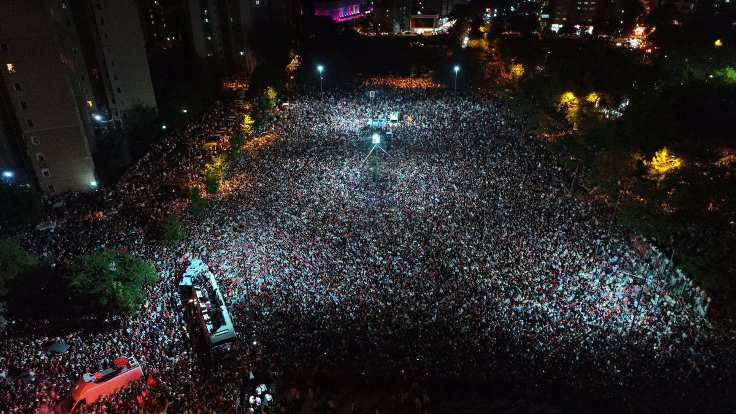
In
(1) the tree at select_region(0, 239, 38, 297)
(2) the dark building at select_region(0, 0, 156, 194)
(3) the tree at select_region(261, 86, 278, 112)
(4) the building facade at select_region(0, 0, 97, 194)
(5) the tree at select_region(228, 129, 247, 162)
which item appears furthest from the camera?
(3) the tree at select_region(261, 86, 278, 112)

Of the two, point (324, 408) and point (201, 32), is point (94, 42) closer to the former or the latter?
point (201, 32)

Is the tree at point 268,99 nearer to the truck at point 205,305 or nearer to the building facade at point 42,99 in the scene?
the building facade at point 42,99

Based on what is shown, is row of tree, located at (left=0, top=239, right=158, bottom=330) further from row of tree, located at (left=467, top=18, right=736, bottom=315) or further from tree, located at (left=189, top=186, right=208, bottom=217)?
row of tree, located at (left=467, top=18, right=736, bottom=315)

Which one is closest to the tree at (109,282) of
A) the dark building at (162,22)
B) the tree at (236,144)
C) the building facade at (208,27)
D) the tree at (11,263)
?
the tree at (11,263)

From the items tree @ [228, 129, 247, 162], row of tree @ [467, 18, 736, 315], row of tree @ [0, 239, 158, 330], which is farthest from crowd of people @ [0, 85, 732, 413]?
tree @ [228, 129, 247, 162]

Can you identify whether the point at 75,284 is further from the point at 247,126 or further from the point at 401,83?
the point at 401,83

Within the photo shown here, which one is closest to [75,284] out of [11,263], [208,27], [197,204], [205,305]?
[11,263]
